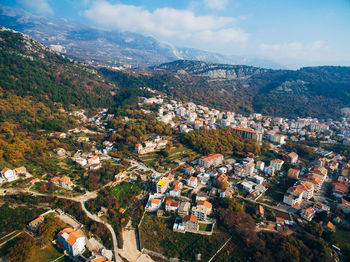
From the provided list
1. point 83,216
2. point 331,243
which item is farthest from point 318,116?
point 83,216

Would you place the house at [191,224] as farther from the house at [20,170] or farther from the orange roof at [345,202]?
the house at [20,170]

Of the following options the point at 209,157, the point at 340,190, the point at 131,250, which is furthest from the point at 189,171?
the point at 340,190

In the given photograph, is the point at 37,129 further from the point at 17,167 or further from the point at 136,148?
the point at 136,148

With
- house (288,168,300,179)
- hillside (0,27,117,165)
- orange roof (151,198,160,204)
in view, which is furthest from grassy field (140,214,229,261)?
hillside (0,27,117,165)

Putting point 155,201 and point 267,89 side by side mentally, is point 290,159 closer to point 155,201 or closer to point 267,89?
point 155,201

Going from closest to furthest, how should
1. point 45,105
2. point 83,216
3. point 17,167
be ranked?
point 83,216 < point 17,167 < point 45,105

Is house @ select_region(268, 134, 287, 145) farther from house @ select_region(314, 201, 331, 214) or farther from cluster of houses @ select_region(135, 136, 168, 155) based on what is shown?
cluster of houses @ select_region(135, 136, 168, 155)

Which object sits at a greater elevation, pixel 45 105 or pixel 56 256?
pixel 45 105
